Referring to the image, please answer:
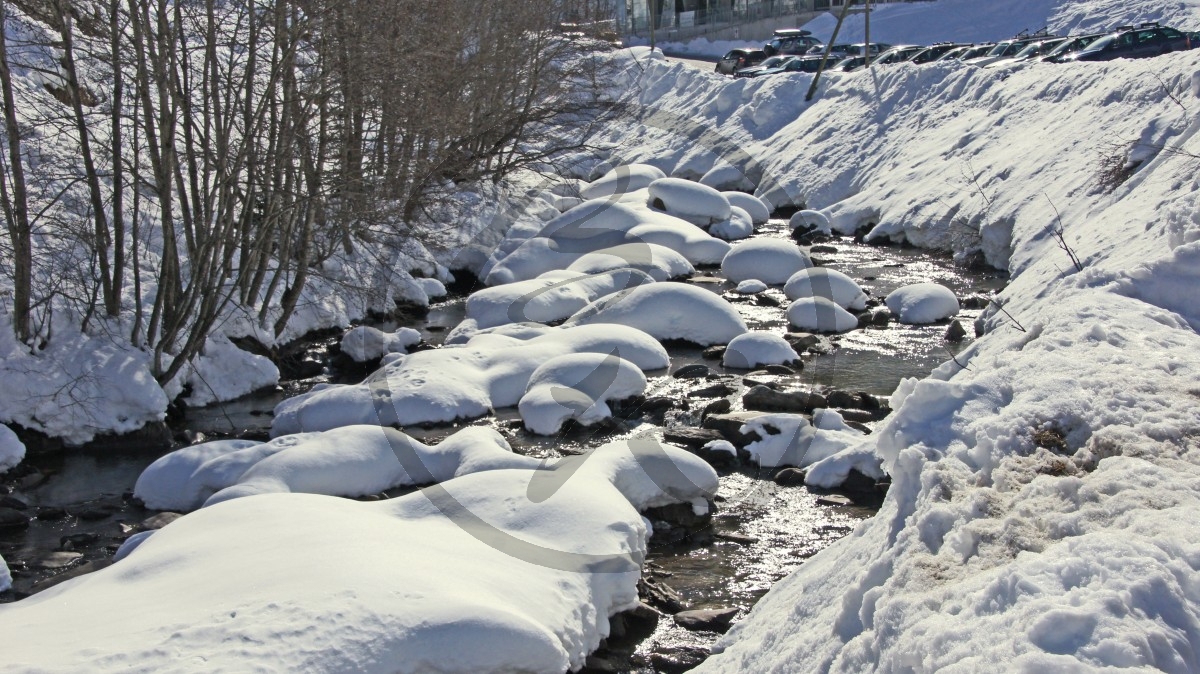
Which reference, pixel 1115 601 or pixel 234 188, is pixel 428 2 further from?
pixel 1115 601

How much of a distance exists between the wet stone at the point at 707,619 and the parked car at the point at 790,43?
38.3 m

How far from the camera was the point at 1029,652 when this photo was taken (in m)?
3.39

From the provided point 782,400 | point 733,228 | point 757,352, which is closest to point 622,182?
point 733,228

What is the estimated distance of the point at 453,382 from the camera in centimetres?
1232

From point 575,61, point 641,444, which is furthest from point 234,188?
point 575,61

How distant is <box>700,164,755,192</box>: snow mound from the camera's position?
93.1 feet

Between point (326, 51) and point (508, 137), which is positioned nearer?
point (326, 51)

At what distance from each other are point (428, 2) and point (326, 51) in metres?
A: 5.16

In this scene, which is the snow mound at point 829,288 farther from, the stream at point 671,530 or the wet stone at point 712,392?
the wet stone at point 712,392

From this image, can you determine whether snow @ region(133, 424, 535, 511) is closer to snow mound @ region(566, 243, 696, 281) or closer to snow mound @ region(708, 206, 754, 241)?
snow mound @ region(566, 243, 696, 281)

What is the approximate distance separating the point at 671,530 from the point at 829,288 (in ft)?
26.5

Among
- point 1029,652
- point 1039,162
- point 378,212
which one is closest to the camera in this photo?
point 1029,652

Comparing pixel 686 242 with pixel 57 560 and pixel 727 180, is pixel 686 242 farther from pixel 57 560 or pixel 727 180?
pixel 57 560

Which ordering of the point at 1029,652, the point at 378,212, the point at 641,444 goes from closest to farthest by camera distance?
1. the point at 1029,652
2. the point at 641,444
3. the point at 378,212
